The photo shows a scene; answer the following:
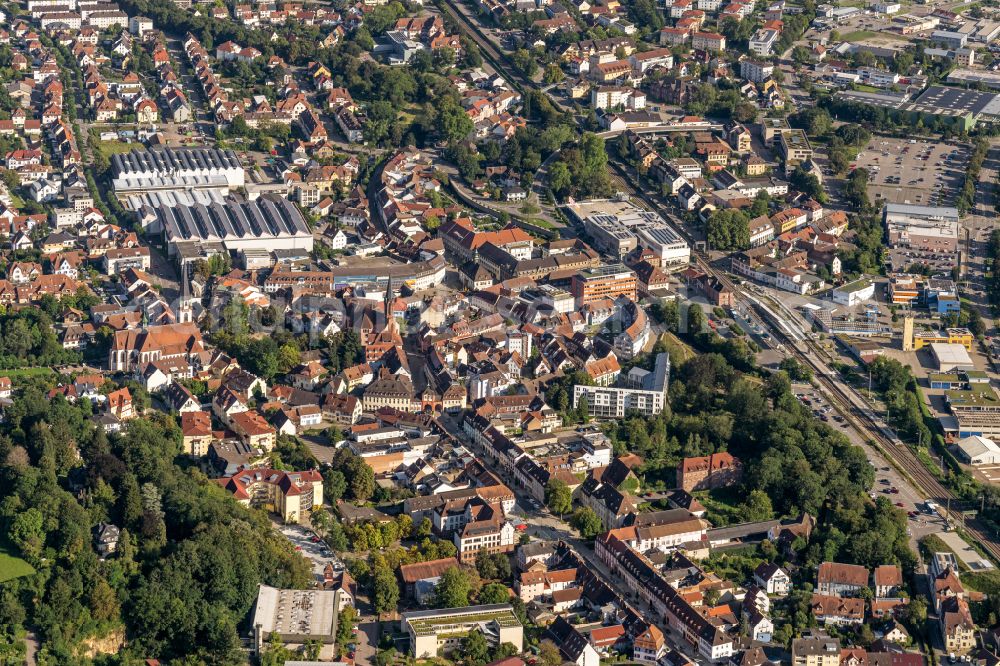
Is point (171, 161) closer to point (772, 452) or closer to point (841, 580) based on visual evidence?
point (772, 452)

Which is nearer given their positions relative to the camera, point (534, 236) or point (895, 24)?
point (534, 236)

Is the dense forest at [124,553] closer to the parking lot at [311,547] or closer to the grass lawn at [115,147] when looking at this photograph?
the parking lot at [311,547]

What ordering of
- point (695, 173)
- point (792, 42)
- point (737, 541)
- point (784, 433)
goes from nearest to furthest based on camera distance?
point (737, 541)
point (784, 433)
point (695, 173)
point (792, 42)

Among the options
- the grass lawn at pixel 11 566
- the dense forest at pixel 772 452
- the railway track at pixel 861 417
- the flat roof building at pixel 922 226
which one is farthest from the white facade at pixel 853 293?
the grass lawn at pixel 11 566

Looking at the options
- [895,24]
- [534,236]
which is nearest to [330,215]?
[534,236]

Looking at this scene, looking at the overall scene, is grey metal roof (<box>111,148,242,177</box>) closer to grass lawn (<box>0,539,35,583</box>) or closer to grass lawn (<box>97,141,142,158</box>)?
grass lawn (<box>97,141,142,158</box>)

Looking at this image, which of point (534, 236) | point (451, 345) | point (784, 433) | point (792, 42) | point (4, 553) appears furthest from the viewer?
point (792, 42)

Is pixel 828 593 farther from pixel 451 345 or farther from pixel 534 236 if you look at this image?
pixel 534 236
